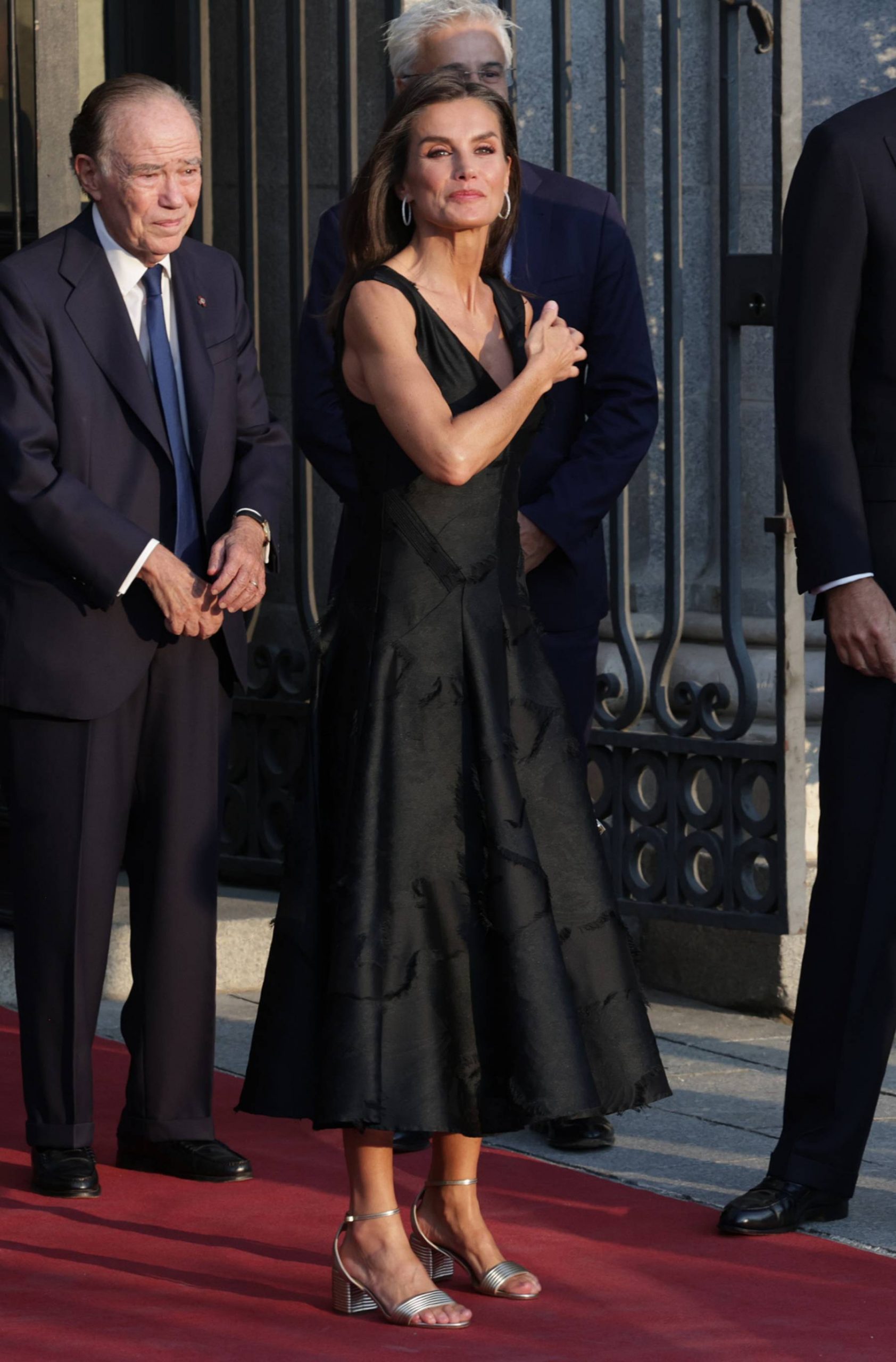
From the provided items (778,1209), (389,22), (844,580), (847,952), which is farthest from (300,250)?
(778,1209)

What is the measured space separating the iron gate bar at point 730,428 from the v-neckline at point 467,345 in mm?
2114

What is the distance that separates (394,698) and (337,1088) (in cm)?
60

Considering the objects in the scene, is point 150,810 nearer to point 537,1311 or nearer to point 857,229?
point 537,1311

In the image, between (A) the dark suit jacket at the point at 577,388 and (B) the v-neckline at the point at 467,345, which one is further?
(A) the dark suit jacket at the point at 577,388

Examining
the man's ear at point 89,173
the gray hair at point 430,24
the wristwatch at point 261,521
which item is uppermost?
the gray hair at point 430,24

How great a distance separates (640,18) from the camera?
248 inches

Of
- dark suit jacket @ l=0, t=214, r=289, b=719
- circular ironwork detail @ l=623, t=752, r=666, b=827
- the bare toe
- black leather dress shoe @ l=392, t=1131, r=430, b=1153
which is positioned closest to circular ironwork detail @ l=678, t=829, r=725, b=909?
circular ironwork detail @ l=623, t=752, r=666, b=827

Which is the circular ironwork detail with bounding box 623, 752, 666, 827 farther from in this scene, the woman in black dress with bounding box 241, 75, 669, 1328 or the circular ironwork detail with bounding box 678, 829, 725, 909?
the woman in black dress with bounding box 241, 75, 669, 1328

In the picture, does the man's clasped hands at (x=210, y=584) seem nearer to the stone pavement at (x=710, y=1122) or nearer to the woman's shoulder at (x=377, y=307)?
the woman's shoulder at (x=377, y=307)

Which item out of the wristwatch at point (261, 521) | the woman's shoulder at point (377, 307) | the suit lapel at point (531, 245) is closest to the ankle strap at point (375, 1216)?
the woman's shoulder at point (377, 307)

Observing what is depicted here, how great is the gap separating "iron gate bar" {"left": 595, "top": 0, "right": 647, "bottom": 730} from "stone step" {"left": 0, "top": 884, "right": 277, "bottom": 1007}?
3.49 ft

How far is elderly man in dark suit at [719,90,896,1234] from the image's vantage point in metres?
3.97

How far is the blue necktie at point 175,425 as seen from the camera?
451 centimetres

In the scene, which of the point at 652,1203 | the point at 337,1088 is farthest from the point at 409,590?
the point at 652,1203
